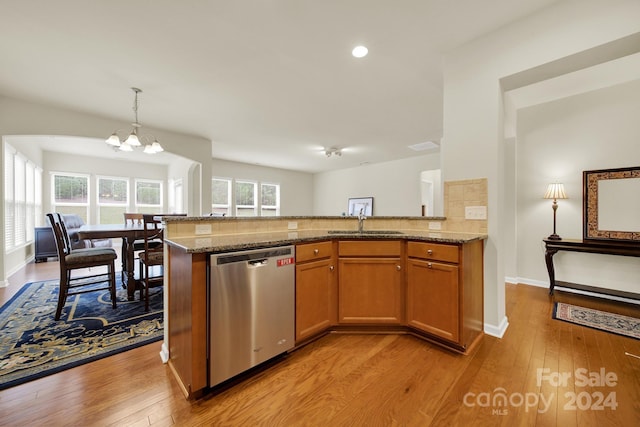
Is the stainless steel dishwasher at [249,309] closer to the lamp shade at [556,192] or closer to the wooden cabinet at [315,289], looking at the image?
the wooden cabinet at [315,289]

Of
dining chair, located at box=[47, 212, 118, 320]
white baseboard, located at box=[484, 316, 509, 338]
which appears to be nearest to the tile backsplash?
white baseboard, located at box=[484, 316, 509, 338]

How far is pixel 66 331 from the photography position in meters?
2.24

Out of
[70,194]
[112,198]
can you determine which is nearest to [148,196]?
[112,198]

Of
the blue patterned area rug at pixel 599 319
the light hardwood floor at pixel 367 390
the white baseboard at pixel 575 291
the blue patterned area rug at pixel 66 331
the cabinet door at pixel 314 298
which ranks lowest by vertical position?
the light hardwood floor at pixel 367 390

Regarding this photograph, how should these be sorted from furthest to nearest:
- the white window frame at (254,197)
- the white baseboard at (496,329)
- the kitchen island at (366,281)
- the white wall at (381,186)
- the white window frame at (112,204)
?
the white window frame at (254,197)
the white window frame at (112,204)
the white wall at (381,186)
the white baseboard at (496,329)
the kitchen island at (366,281)

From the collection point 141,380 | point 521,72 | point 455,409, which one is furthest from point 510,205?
point 141,380

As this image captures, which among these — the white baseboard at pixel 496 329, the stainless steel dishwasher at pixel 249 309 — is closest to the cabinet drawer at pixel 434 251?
the white baseboard at pixel 496 329

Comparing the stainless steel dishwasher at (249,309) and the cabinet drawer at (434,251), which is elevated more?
the cabinet drawer at (434,251)

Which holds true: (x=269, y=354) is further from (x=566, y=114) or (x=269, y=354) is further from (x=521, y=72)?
(x=566, y=114)

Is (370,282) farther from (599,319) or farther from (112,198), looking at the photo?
(112,198)

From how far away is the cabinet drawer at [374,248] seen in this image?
2186 mm

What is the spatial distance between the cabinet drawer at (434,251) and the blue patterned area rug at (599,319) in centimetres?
171

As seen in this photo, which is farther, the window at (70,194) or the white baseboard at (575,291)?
the window at (70,194)

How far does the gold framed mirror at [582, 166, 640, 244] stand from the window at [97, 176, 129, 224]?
32.5ft
